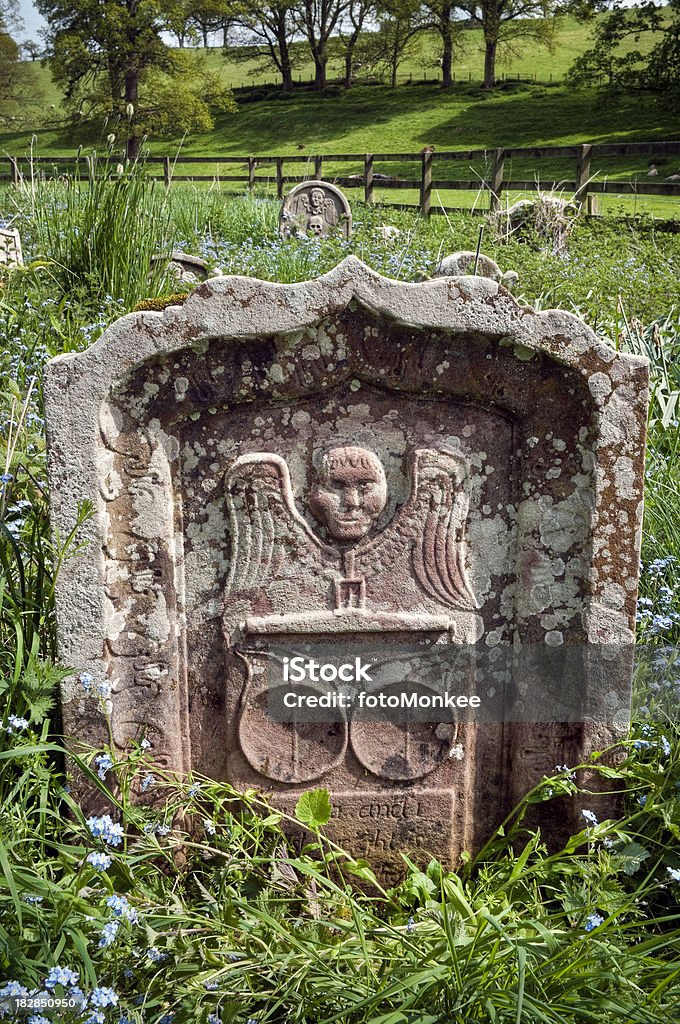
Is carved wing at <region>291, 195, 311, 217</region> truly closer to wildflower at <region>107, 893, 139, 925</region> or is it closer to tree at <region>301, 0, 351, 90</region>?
wildflower at <region>107, 893, 139, 925</region>

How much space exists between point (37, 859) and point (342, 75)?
44888 millimetres

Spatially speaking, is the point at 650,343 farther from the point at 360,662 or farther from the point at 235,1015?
the point at 235,1015

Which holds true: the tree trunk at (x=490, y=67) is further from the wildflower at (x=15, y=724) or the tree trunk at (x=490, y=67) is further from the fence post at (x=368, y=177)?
the wildflower at (x=15, y=724)

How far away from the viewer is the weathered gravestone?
1.78 m

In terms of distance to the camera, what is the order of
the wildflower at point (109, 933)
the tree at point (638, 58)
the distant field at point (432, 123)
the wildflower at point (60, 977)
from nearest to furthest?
1. the wildflower at point (60, 977)
2. the wildflower at point (109, 933)
3. the distant field at point (432, 123)
4. the tree at point (638, 58)

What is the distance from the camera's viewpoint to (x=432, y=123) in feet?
106

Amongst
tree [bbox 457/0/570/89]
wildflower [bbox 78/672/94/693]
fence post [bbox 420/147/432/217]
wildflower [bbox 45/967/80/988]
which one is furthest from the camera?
tree [bbox 457/0/570/89]

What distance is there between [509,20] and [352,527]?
40275mm

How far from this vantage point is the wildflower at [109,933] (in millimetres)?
1375

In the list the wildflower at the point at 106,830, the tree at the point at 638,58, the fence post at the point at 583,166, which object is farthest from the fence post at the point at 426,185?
the tree at the point at 638,58

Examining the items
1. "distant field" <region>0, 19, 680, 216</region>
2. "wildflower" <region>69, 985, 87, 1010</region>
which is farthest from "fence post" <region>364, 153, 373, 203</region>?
"wildflower" <region>69, 985, 87, 1010</region>

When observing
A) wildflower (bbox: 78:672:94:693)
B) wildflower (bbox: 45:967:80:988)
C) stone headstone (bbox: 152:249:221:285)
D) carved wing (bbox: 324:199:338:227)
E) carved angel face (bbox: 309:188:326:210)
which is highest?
carved angel face (bbox: 309:188:326:210)

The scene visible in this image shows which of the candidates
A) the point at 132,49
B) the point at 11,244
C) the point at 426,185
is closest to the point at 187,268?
the point at 11,244

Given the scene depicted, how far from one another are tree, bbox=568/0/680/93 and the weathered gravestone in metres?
29.6
